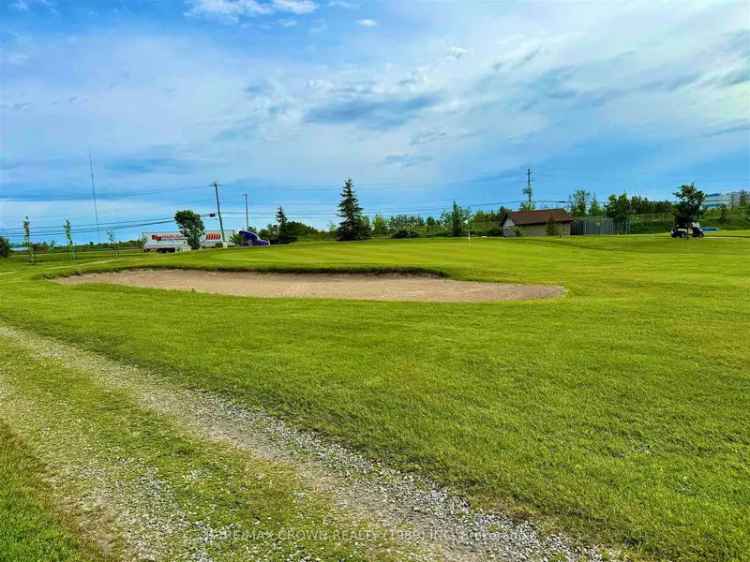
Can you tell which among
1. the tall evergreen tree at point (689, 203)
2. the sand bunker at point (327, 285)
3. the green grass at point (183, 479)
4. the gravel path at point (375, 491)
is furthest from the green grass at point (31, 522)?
the tall evergreen tree at point (689, 203)

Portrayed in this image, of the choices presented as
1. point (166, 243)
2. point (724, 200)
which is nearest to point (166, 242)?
point (166, 243)

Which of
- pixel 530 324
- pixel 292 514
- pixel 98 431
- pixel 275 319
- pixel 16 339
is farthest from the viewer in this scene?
pixel 275 319

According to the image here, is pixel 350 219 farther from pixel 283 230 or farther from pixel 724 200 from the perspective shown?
pixel 724 200

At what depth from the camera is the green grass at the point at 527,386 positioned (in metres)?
3.45

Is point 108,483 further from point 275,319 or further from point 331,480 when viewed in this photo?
point 275,319

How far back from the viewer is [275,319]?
10016mm

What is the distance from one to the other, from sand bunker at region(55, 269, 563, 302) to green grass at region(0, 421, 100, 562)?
1012 cm

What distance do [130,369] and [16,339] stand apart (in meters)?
4.24

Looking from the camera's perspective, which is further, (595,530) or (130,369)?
(130,369)

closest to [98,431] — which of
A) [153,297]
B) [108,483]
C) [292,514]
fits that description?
[108,483]

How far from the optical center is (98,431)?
4902mm

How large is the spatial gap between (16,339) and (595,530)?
10.9m

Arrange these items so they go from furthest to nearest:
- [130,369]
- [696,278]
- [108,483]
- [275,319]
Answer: [696,278]
[275,319]
[130,369]
[108,483]

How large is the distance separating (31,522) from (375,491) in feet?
8.59
